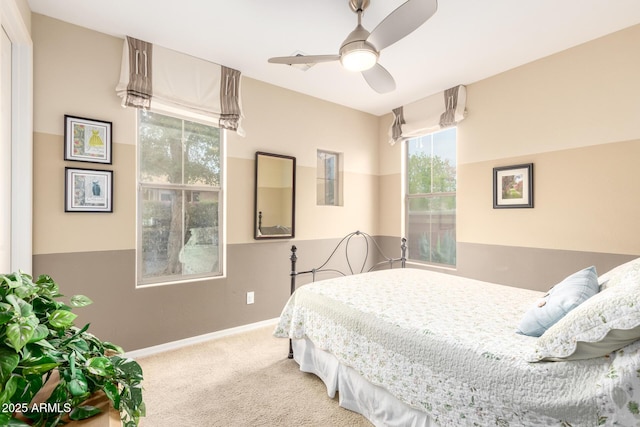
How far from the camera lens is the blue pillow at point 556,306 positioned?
1433mm

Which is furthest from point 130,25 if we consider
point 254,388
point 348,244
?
point 348,244

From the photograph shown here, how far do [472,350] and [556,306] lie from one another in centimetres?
47

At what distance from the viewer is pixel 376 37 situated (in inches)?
76.7

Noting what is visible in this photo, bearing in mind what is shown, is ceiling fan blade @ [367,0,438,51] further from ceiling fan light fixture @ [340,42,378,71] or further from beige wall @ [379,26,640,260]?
beige wall @ [379,26,640,260]

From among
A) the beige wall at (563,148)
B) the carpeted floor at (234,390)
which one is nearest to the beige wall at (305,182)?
the beige wall at (563,148)

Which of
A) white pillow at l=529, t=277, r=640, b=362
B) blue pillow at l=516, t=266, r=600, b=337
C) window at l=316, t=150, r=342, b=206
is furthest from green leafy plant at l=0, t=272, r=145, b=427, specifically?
window at l=316, t=150, r=342, b=206

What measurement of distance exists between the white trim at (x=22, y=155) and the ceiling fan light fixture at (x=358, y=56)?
2266mm

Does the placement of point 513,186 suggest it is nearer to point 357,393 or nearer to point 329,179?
point 329,179

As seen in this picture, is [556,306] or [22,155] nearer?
[556,306]

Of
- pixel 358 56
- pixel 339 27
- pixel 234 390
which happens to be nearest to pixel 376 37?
pixel 358 56

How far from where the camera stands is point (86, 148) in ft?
8.29

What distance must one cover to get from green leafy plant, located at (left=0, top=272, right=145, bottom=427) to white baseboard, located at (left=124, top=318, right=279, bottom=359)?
2115 mm

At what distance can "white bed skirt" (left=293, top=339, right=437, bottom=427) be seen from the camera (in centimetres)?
167

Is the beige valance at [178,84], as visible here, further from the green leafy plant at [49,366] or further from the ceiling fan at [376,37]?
the green leafy plant at [49,366]
